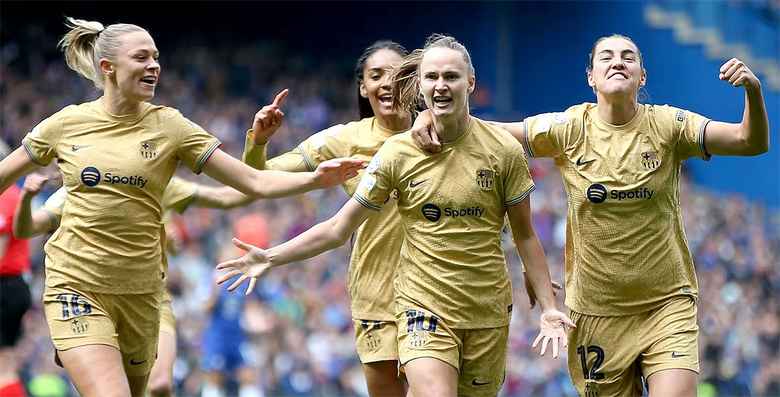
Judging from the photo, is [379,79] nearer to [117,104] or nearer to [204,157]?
[204,157]

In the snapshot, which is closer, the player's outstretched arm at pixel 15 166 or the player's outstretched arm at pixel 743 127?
the player's outstretched arm at pixel 743 127

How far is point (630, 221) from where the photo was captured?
7.68m

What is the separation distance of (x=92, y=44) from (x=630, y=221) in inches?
128

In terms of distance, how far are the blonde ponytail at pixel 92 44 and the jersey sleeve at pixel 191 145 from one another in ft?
1.68

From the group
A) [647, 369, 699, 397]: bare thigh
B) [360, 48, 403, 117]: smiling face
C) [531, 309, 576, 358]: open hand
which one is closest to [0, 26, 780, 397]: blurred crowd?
[360, 48, 403, 117]: smiling face

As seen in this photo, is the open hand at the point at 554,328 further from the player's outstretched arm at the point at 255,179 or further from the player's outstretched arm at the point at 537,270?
the player's outstretched arm at the point at 255,179

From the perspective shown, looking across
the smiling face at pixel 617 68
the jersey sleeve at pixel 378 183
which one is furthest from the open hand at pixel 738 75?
the jersey sleeve at pixel 378 183

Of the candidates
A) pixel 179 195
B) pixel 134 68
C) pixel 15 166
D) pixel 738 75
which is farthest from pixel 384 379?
pixel 738 75

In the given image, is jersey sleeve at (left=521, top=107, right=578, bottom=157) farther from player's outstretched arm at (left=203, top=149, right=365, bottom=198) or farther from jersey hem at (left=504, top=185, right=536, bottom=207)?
player's outstretched arm at (left=203, top=149, right=365, bottom=198)

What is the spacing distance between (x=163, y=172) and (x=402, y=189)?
4.48 ft

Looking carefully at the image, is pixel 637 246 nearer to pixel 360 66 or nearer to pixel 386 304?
pixel 386 304

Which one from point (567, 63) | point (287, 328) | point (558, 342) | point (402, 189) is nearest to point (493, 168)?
point (402, 189)

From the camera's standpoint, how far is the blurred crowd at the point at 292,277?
15.6 metres

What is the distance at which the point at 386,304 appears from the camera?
27.4 feet
